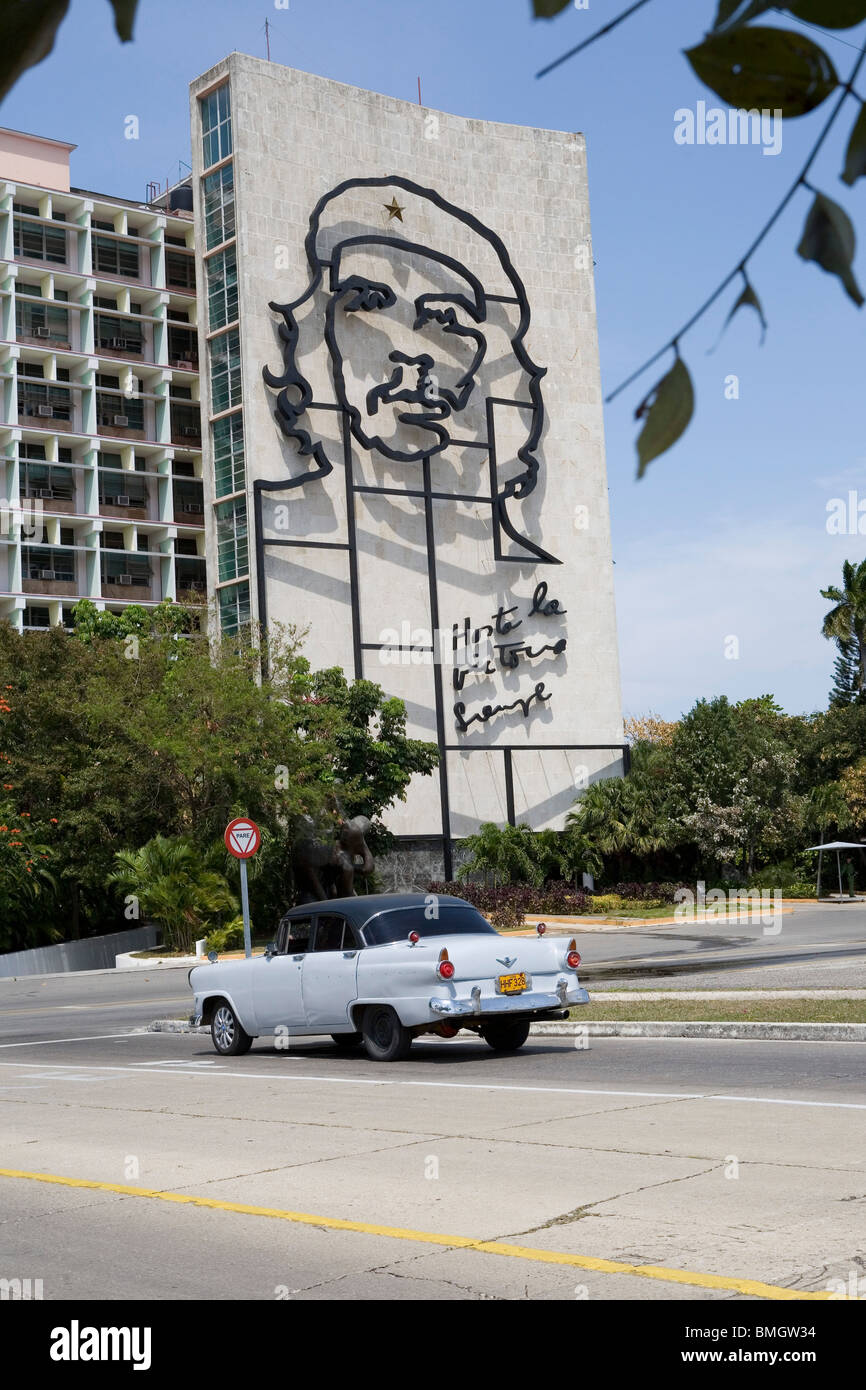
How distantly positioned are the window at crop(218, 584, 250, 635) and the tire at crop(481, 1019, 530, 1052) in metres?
A: 38.8

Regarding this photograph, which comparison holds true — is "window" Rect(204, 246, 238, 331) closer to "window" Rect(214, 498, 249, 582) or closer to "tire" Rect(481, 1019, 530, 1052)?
"window" Rect(214, 498, 249, 582)

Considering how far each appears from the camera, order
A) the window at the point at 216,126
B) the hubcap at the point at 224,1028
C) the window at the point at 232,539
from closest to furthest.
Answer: the hubcap at the point at 224,1028, the window at the point at 232,539, the window at the point at 216,126

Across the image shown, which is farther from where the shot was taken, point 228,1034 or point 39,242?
point 39,242

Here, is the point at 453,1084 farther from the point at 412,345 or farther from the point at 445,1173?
the point at 412,345

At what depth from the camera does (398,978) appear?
44.1 ft

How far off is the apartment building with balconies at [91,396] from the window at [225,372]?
702 inches

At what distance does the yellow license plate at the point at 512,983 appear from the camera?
533 inches

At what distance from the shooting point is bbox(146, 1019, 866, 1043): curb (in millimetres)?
13906

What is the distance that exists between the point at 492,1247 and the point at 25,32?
230 inches

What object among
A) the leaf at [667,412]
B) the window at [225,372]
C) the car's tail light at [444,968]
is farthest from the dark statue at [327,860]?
the leaf at [667,412]

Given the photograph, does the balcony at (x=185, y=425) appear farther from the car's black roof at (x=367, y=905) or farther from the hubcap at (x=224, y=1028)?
the car's black roof at (x=367, y=905)

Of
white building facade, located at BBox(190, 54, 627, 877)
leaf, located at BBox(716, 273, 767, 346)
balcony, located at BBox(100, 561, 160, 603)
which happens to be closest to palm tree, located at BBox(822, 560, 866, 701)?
white building facade, located at BBox(190, 54, 627, 877)

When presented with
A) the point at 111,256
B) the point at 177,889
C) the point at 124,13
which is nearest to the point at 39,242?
the point at 111,256
